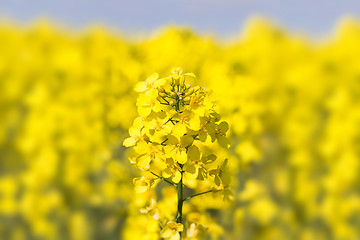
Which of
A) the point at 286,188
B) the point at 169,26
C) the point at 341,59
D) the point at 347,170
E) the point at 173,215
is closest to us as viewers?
the point at 173,215

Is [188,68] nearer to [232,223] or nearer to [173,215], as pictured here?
[232,223]

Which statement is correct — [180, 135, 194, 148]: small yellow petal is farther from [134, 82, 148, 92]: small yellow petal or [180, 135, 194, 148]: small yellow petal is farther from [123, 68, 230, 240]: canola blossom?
[134, 82, 148, 92]: small yellow petal

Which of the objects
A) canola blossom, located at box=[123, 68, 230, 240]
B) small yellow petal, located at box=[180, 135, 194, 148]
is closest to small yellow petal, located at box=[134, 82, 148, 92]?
canola blossom, located at box=[123, 68, 230, 240]

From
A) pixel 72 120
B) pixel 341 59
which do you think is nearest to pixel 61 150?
pixel 72 120

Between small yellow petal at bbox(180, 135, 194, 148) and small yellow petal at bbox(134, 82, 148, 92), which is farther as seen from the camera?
small yellow petal at bbox(134, 82, 148, 92)

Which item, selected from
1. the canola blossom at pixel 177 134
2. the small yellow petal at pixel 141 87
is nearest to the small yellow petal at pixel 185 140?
the canola blossom at pixel 177 134

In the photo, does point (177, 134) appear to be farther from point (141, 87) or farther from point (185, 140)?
point (141, 87)

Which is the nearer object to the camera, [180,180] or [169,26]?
[180,180]

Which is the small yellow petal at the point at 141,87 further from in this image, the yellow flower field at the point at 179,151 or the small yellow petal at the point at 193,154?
the small yellow petal at the point at 193,154
